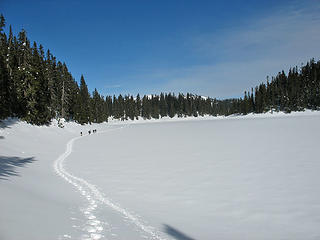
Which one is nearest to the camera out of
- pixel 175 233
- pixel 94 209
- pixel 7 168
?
pixel 175 233

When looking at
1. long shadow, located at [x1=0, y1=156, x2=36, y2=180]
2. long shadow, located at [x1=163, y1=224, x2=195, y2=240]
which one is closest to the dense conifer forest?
long shadow, located at [x1=0, y1=156, x2=36, y2=180]

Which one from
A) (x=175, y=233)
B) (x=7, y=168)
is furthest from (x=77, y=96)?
(x=175, y=233)

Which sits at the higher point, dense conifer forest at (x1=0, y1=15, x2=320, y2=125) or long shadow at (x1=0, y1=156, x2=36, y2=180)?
dense conifer forest at (x1=0, y1=15, x2=320, y2=125)

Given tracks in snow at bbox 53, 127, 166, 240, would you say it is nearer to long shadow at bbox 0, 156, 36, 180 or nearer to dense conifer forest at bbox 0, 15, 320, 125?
long shadow at bbox 0, 156, 36, 180

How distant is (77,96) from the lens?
62406 millimetres

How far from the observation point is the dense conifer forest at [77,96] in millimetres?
32250

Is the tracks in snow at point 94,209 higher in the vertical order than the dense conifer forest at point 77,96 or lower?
lower

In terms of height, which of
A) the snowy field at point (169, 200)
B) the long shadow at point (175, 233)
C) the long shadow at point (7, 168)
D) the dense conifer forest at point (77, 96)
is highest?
the dense conifer forest at point (77, 96)

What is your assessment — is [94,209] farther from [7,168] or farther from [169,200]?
[7,168]

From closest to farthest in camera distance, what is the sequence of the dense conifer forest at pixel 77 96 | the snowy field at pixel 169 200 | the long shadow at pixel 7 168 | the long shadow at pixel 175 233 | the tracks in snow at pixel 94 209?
1. the tracks in snow at pixel 94 209
2. the snowy field at pixel 169 200
3. the long shadow at pixel 175 233
4. the long shadow at pixel 7 168
5. the dense conifer forest at pixel 77 96

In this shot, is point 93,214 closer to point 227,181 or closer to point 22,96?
point 227,181

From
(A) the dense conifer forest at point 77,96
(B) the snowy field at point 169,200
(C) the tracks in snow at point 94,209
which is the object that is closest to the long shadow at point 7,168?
(B) the snowy field at point 169,200

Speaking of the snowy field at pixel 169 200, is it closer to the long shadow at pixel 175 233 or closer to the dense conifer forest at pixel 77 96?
the long shadow at pixel 175 233

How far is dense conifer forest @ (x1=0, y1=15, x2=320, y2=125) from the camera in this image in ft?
106
